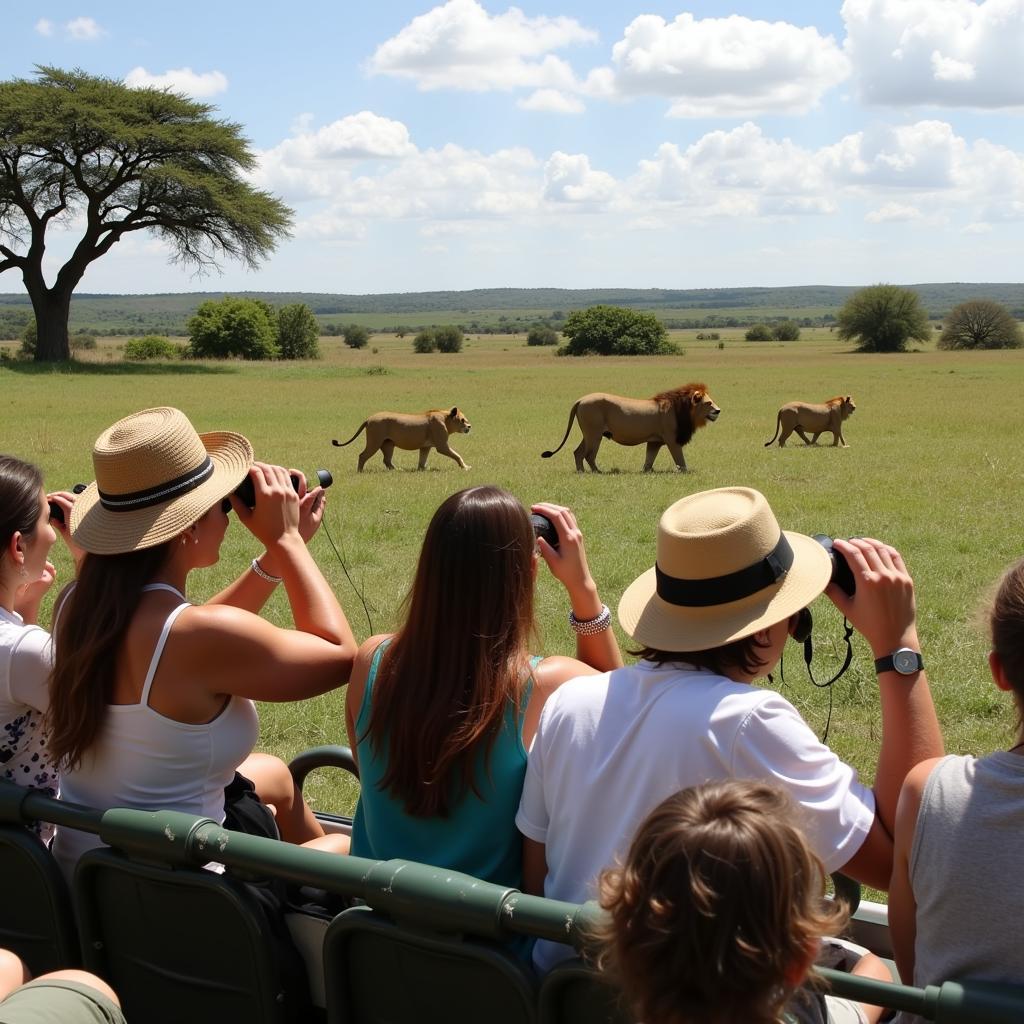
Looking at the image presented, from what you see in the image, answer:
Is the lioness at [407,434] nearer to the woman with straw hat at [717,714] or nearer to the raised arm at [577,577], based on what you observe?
the raised arm at [577,577]

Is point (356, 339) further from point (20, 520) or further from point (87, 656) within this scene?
point (87, 656)

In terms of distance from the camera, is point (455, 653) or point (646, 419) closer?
point (455, 653)

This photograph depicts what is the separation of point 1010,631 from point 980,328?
70.8 metres

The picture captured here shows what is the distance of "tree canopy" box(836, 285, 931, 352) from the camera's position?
2783 inches

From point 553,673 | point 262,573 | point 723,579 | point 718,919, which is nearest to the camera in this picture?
point 718,919

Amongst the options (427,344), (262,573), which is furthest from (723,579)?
(427,344)

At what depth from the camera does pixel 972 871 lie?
1813 millimetres

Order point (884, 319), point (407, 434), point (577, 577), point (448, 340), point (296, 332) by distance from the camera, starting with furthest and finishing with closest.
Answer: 1. point (448, 340)
2. point (884, 319)
3. point (296, 332)
4. point (407, 434)
5. point (577, 577)

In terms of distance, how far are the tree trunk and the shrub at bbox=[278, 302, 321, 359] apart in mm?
25020

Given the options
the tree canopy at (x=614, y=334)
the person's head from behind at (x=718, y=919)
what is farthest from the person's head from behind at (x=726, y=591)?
the tree canopy at (x=614, y=334)

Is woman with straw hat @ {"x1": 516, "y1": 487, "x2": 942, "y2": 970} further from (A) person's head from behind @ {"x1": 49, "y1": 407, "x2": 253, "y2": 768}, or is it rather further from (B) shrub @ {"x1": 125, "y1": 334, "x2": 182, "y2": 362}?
(B) shrub @ {"x1": 125, "y1": 334, "x2": 182, "y2": 362}

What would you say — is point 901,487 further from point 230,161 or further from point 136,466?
point 230,161

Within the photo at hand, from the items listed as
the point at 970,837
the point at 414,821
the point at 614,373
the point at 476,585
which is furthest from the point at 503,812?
the point at 614,373

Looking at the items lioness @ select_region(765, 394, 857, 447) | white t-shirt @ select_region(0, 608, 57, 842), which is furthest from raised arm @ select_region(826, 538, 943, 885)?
lioness @ select_region(765, 394, 857, 447)
